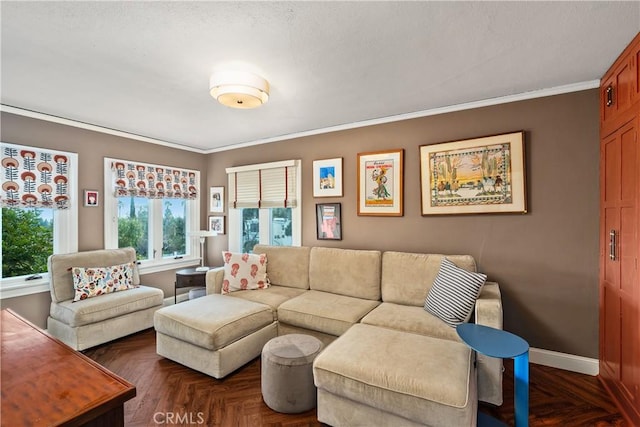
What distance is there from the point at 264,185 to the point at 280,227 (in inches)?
25.1

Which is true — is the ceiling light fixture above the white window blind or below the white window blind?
above

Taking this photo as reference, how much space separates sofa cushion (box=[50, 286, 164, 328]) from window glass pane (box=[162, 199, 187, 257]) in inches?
41.2

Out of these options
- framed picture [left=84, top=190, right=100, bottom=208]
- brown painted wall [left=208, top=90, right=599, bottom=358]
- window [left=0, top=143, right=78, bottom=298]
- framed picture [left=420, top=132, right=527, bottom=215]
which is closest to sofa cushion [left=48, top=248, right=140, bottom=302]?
window [left=0, top=143, right=78, bottom=298]

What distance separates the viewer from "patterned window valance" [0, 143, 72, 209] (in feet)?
9.14

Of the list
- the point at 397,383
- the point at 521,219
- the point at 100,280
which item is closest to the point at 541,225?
the point at 521,219

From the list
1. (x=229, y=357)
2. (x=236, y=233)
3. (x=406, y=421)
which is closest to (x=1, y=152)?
(x=236, y=233)

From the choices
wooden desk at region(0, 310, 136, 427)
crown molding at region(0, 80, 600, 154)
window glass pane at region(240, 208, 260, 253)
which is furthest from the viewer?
window glass pane at region(240, 208, 260, 253)

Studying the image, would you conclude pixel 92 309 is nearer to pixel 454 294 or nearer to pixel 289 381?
pixel 289 381

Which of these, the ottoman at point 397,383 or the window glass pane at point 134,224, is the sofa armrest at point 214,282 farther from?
the ottoman at point 397,383

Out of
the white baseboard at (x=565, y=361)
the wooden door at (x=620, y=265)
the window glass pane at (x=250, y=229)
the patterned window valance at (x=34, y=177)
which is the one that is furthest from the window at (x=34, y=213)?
the wooden door at (x=620, y=265)

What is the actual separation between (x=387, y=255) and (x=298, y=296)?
1013mm

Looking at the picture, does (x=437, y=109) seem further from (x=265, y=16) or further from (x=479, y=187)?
(x=265, y=16)

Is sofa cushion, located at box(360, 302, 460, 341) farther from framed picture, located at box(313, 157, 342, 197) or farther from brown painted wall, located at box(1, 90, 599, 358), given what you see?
framed picture, located at box(313, 157, 342, 197)

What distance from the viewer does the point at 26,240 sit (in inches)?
117
